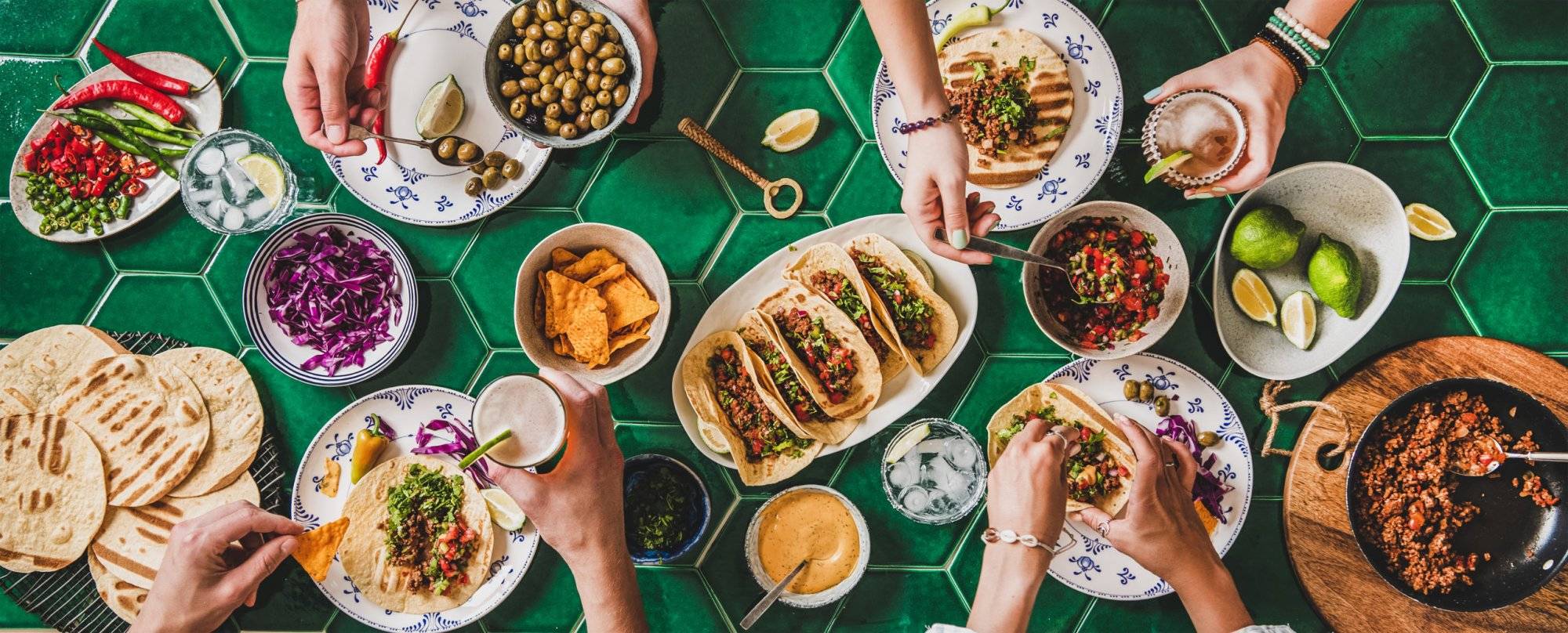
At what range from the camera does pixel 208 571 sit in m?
2.77

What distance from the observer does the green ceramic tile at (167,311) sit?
3.15 metres

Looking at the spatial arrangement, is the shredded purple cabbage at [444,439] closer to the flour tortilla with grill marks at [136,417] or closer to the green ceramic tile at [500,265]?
the green ceramic tile at [500,265]

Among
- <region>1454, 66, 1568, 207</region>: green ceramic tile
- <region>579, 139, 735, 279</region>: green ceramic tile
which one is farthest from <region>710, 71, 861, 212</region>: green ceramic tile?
<region>1454, 66, 1568, 207</region>: green ceramic tile

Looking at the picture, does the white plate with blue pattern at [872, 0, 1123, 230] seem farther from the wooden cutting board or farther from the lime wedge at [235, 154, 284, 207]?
the lime wedge at [235, 154, 284, 207]

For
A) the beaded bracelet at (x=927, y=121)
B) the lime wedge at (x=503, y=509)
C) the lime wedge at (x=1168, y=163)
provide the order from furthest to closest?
the lime wedge at (x=503, y=509), the lime wedge at (x=1168, y=163), the beaded bracelet at (x=927, y=121)

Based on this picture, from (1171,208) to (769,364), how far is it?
5.58 ft

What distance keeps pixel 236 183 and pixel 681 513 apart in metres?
2.09

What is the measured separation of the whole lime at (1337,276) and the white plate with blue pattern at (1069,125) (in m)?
0.82

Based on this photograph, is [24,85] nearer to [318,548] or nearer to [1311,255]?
[318,548]

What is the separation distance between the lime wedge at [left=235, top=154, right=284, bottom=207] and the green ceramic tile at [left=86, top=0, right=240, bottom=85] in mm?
425

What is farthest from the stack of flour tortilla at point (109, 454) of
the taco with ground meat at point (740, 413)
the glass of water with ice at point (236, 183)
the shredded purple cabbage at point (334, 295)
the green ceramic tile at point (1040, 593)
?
the green ceramic tile at point (1040, 593)

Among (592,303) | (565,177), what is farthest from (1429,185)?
(565,177)

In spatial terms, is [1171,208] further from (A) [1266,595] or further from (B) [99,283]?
(B) [99,283]

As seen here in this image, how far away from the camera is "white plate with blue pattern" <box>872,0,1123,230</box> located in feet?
9.67
